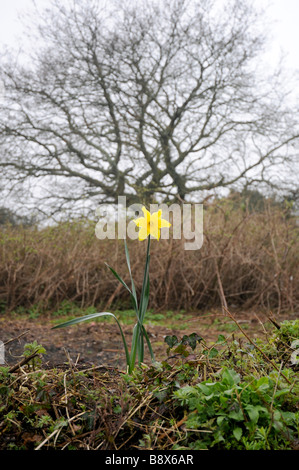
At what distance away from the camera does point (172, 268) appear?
5.80 meters

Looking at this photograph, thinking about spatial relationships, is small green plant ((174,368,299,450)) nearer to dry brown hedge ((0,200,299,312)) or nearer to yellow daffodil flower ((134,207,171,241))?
yellow daffodil flower ((134,207,171,241))

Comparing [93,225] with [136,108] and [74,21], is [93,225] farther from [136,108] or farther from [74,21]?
[74,21]

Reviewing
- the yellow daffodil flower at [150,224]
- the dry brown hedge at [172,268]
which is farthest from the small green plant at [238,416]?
the dry brown hedge at [172,268]

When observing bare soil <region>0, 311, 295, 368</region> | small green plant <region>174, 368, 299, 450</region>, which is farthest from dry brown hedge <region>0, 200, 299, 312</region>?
small green plant <region>174, 368, 299, 450</region>

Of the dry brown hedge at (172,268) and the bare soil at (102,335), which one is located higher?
the dry brown hedge at (172,268)

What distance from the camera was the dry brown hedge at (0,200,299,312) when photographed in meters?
5.77

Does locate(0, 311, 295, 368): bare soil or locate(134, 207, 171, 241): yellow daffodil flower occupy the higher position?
locate(134, 207, 171, 241): yellow daffodil flower

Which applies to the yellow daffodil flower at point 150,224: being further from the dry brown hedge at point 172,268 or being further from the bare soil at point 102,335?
the dry brown hedge at point 172,268

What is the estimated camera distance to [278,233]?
19.3 feet

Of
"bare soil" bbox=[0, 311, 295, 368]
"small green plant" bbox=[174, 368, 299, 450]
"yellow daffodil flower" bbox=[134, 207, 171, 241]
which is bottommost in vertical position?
"bare soil" bbox=[0, 311, 295, 368]

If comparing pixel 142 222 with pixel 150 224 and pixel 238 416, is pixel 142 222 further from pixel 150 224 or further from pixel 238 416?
pixel 238 416

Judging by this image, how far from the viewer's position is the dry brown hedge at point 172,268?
227 inches

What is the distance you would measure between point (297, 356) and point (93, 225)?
5.65 m
